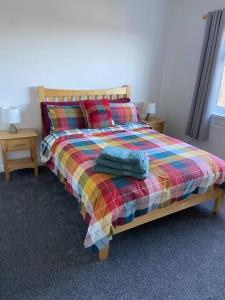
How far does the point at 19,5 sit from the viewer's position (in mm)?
2611

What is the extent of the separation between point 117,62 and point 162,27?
3.28ft

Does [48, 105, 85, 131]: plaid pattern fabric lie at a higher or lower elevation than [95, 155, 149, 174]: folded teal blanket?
higher

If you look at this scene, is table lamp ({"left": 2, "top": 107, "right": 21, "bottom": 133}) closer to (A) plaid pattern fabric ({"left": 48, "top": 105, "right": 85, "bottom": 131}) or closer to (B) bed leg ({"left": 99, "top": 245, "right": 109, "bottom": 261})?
(A) plaid pattern fabric ({"left": 48, "top": 105, "right": 85, "bottom": 131})

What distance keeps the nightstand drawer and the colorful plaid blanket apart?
0.22m

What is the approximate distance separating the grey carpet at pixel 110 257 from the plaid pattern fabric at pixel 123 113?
134cm

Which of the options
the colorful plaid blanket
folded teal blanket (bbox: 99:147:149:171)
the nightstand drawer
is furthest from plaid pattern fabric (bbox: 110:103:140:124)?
folded teal blanket (bbox: 99:147:149:171)

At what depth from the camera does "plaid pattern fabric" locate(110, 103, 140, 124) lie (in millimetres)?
3100

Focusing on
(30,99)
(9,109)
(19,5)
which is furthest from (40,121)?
(19,5)

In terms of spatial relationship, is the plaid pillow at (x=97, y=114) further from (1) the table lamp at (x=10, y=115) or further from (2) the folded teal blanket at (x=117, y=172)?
(2) the folded teal blanket at (x=117, y=172)

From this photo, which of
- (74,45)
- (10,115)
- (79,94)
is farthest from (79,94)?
(10,115)

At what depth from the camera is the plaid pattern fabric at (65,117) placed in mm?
2768

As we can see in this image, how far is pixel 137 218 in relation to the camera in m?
1.82

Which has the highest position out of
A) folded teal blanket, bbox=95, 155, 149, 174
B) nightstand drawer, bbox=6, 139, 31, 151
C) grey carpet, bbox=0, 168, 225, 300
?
folded teal blanket, bbox=95, 155, 149, 174

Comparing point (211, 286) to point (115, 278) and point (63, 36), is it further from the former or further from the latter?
point (63, 36)
